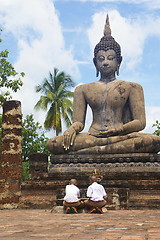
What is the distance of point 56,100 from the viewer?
32312mm

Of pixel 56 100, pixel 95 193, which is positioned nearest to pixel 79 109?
pixel 95 193

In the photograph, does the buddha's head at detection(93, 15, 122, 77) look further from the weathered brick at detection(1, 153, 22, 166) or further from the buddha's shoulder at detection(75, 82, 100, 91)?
the weathered brick at detection(1, 153, 22, 166)

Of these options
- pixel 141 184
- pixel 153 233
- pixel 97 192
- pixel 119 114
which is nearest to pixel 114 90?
pixel 119 114

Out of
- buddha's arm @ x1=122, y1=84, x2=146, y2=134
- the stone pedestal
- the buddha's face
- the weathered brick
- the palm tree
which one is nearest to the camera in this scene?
the stone pedestal

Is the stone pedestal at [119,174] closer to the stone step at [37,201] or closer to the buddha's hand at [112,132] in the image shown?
the stone step at [37,201]

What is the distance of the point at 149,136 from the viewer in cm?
1255

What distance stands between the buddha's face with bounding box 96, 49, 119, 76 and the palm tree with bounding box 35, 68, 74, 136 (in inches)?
647

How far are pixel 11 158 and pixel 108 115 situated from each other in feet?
14.4

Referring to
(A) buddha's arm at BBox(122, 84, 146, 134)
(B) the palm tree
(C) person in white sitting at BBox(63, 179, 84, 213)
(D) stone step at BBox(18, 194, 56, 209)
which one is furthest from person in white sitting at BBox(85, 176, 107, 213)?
(B) the palm tree

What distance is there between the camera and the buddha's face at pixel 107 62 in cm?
1468

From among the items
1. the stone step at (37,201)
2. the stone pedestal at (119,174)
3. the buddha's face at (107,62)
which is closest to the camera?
the stone pedestal at (119,174)

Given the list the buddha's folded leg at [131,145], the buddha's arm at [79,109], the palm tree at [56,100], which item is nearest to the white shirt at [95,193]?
the buddha's folded leg at [131,145]

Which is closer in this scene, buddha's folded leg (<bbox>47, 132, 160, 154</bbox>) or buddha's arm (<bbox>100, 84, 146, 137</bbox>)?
buddha's folded leg (<bbox>47, 132, 160, 154</bbox>)

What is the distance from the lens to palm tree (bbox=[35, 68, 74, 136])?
103 feet
